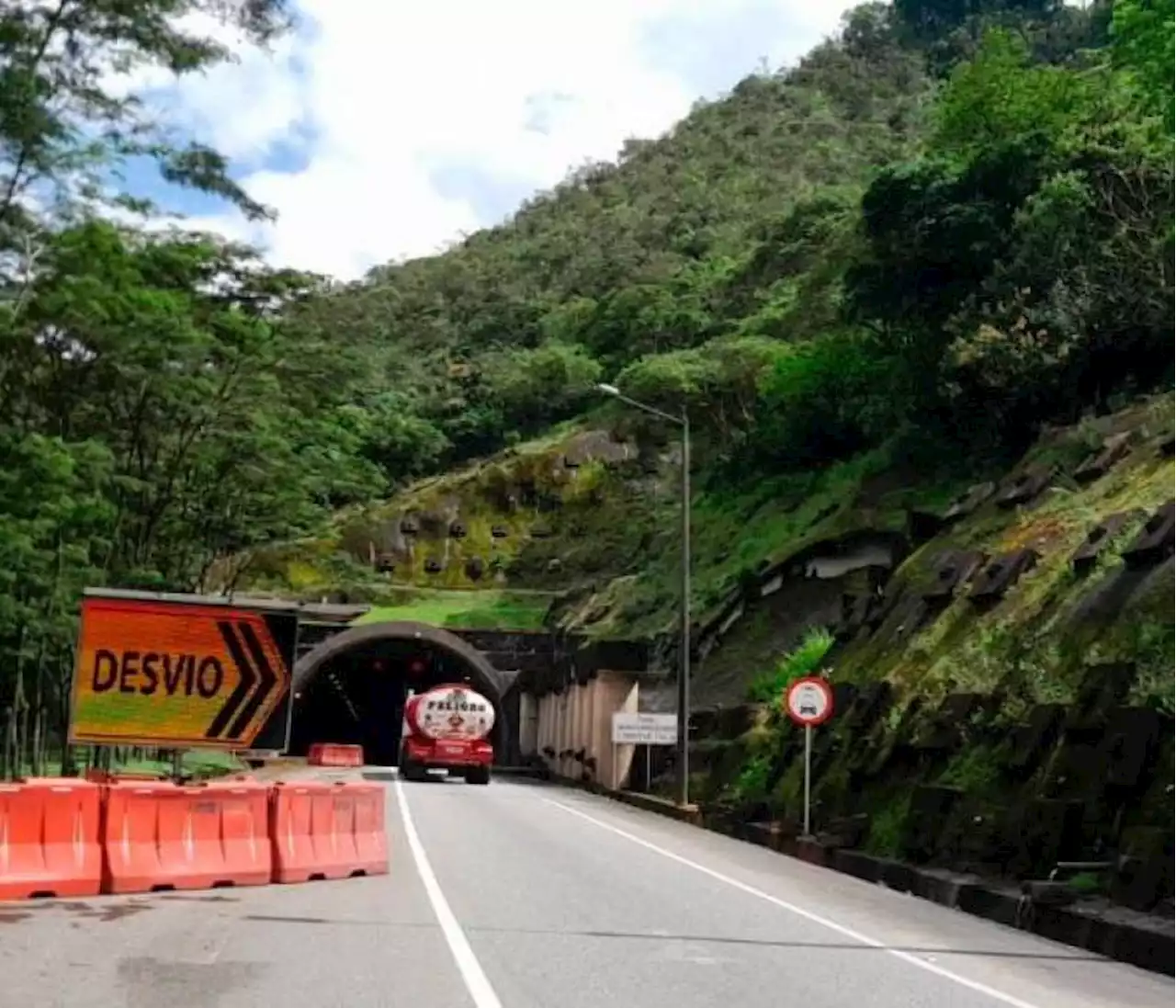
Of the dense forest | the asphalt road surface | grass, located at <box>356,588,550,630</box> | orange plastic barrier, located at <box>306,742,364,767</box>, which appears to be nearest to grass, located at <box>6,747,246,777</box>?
the dense forest

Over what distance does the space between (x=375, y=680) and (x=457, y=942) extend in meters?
72.8

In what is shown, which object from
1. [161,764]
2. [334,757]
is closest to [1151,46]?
[161,764]

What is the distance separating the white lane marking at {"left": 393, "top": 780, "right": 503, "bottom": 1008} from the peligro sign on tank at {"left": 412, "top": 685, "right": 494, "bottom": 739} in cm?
2684

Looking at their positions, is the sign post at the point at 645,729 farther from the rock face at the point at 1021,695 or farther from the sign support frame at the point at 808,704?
the sign support frame at the point at 808,704

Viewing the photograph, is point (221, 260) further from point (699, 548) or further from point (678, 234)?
point (678, 234)

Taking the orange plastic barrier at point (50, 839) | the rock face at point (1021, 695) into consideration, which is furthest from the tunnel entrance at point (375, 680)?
the orange plastic barrier at point (50, 839)

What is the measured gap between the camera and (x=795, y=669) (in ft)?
115

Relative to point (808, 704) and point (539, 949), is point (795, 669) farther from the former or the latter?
point (539, 949)

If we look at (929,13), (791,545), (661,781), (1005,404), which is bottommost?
(661,781)

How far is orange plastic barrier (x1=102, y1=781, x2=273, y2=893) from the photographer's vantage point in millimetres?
14148

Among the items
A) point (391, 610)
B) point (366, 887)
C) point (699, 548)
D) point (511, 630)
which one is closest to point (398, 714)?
point (391, 610)

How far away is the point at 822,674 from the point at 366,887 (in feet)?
58.9

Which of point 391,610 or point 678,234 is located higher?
point 678,234

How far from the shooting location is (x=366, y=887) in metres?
15.8
